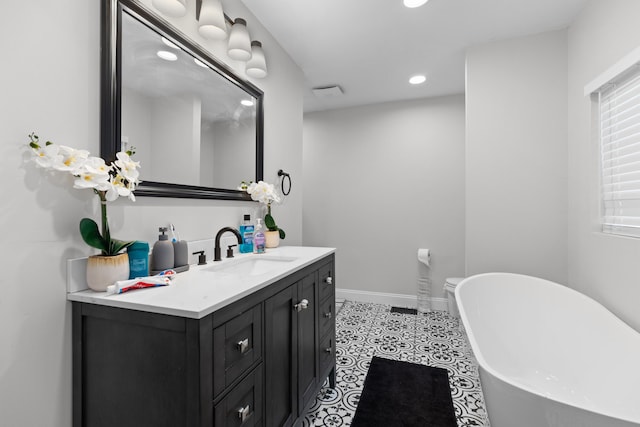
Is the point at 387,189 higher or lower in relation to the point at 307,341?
higher

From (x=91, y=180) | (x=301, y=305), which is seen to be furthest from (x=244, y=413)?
(x=91, y=180)

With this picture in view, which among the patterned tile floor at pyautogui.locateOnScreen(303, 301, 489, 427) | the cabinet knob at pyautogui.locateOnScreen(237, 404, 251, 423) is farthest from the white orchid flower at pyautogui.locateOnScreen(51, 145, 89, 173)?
the patterned tile floor at pyautogui.locateOnScreen(303, 301, 489, 427)

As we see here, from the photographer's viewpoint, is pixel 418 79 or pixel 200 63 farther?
pixel 418 79

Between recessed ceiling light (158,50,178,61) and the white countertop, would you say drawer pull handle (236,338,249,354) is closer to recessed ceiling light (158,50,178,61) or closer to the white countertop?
the white countertop

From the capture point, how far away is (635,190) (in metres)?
1.58

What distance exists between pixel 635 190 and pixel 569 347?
94cm

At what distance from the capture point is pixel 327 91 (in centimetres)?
324

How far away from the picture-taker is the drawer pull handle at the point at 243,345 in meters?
0.96

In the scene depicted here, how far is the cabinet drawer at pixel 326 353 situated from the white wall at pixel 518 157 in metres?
1.38

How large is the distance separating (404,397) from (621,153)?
6.34 ft

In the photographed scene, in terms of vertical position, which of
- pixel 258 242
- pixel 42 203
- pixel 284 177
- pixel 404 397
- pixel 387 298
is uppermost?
pixel 284 177

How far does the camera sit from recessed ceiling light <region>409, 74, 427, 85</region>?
2934 mm

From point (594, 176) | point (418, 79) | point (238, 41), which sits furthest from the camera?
point (418, 79)

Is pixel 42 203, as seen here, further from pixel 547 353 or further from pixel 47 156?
pixel 547 353
